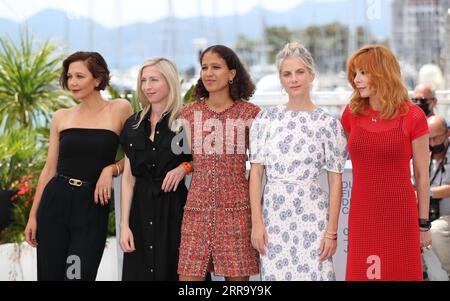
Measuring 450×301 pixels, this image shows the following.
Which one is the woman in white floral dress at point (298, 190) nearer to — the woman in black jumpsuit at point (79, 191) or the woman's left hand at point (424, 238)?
the woman's left hand at point (424, 238)

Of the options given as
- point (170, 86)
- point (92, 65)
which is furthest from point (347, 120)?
point (92, 65)

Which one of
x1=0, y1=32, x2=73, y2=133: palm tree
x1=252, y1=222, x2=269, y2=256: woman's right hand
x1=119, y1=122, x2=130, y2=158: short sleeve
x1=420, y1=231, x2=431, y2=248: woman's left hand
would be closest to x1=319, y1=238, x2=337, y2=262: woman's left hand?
x1=252, y1=222, x2=269, y2=256: woman's right hand

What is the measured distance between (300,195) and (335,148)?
0.26 metres

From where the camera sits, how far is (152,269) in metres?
3.73

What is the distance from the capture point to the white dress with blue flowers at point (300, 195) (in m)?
3.45

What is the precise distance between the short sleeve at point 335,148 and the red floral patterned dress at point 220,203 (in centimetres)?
39

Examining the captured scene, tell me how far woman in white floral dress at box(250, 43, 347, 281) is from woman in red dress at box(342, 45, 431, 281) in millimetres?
112

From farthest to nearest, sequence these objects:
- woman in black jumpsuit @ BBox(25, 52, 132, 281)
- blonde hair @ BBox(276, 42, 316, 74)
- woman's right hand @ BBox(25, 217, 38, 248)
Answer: woman's right hand @ BBox(25, 217, 38, 248)
woman in black jumpsuit @ BBox(25, 52, 132, 281)
blonde hair @ BBox(276, 42, 316, 74)

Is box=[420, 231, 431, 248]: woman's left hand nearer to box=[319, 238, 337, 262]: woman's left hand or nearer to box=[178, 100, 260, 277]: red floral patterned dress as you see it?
box=[319, 238, 337, 262]: woman's left hand

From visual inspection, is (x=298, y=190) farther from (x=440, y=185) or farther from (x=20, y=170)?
(x=20, y=170)

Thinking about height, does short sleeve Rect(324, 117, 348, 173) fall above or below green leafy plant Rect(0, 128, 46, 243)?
above

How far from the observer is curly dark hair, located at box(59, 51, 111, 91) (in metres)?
3.86

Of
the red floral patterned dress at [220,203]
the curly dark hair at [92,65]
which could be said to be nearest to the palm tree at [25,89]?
the curly dark hair at [92,65]
